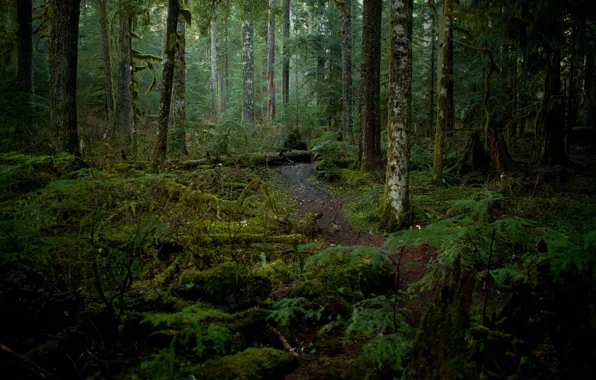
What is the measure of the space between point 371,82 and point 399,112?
4500mm

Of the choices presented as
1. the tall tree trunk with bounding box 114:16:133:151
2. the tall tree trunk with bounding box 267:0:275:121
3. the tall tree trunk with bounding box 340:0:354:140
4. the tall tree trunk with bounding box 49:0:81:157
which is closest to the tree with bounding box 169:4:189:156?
the tall tree trunk with bounding box 114:16:133:151

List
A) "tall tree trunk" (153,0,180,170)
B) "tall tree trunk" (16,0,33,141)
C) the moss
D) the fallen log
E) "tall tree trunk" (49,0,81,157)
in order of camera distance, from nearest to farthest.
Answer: the moss, "tall tree trunk" (49,0,81,157), "tall tree trunk" (153,0,180,170), the fallen log, "tall tree trunk" (16,0,33,141)

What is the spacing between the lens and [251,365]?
2826 millimetres

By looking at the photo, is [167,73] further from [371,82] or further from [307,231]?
[307,231]

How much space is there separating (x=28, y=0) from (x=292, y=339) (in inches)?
681

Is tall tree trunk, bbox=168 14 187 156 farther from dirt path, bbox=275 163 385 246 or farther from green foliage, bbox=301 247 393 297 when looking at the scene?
green foliage, bbox=301 247 393 297

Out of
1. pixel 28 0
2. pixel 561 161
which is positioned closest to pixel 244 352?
pixel 561 161

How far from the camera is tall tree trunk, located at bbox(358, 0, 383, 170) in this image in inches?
456

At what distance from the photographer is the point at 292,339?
3.74 m

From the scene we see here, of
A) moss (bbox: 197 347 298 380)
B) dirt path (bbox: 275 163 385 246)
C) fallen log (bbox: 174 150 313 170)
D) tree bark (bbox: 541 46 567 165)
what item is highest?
tree bark (bbox: 541 46 567 165)

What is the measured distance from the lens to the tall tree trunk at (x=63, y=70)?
8.21 meters

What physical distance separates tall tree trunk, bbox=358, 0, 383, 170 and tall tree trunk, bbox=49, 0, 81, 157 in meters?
7.90

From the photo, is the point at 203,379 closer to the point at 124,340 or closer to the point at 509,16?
the point at 124,340

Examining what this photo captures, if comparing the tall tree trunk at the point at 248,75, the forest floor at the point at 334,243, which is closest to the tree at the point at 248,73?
the tall tree trunk at the point at 248,75
